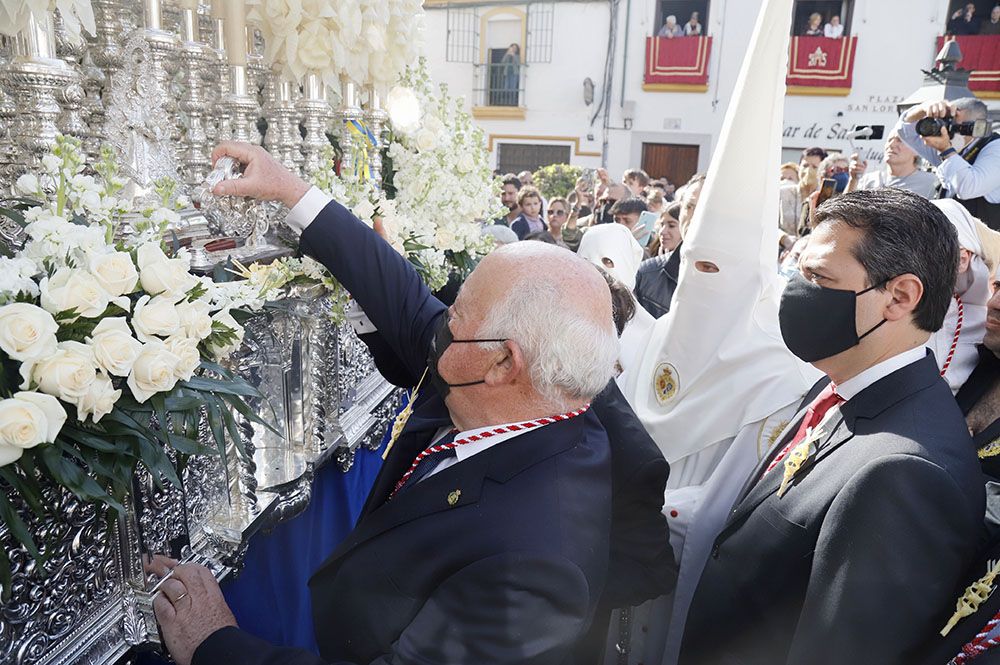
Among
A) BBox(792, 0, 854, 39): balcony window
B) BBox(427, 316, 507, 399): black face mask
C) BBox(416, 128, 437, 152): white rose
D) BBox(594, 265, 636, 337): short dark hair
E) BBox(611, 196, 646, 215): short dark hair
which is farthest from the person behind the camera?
BBox(792, 0, 854, 39): balcony window

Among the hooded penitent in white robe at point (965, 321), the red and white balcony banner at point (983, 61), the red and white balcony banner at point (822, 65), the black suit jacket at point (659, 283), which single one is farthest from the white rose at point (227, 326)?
the red and white balcony banner at point (983, 61)

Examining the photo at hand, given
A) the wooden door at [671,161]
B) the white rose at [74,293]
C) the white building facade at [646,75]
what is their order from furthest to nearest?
the wooden door at [671,161] < the white building facade at [646,75] < the white rose at [74,293]

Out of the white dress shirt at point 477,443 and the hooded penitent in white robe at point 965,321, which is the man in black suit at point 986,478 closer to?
the hooded penitent in white robe at point 965,321

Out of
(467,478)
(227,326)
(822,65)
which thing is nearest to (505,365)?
(467,478)

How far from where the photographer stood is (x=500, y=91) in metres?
18.4

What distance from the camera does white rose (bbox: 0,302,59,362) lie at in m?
1.01

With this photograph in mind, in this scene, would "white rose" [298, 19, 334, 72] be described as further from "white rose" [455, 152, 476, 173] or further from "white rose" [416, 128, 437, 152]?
"white rose" [455, 152, 476, 173]

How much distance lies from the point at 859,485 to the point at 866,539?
100 mm

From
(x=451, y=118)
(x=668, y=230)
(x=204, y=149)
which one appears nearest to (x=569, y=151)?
(x=668, y=230)

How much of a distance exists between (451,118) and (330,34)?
3.13 feet

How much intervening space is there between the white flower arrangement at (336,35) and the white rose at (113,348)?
1189 mm

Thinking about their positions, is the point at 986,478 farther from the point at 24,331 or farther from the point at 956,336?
the point at 24,331

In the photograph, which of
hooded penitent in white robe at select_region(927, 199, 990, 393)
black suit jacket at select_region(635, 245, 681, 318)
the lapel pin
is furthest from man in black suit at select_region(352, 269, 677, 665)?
black suit jacket at select_region(635, 245, 681, 318)

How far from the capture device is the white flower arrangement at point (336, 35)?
2004mm
